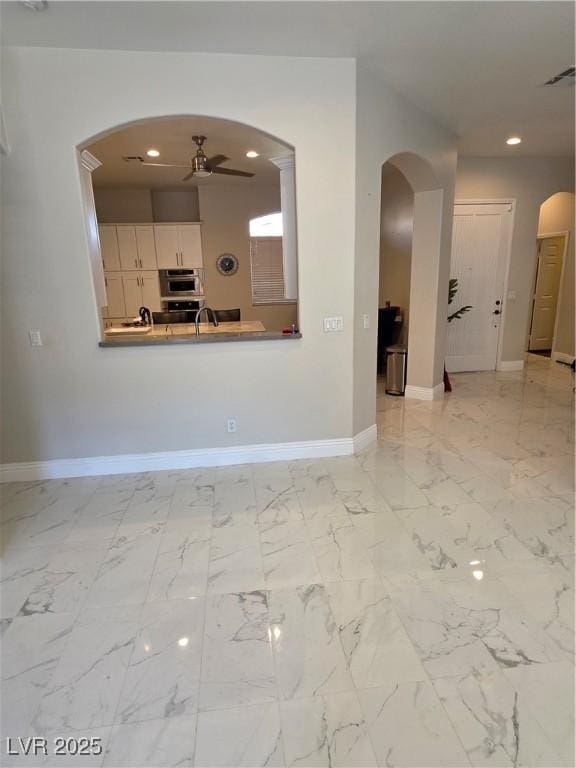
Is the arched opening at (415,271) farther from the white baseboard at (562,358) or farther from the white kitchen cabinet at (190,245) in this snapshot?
the white kitchen cabinet at (190,245)

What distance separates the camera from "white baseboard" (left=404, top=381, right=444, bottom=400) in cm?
502

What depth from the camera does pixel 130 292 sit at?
6.91 metres

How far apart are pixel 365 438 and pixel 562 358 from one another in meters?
4.83

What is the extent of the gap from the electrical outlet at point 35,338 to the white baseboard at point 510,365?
6.00 m

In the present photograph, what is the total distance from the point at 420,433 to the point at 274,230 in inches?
193

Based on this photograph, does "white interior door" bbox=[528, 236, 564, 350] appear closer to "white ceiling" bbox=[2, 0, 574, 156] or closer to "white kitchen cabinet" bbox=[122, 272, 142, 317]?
"white ceiling" bbox=[2, 0, 574, 156]

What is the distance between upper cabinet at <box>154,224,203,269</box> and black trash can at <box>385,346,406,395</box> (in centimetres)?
381

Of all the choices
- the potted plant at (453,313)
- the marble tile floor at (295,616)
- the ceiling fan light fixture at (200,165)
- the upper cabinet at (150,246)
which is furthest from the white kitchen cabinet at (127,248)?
the potted plant at (453,313)

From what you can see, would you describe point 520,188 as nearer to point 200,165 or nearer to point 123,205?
point 200,165

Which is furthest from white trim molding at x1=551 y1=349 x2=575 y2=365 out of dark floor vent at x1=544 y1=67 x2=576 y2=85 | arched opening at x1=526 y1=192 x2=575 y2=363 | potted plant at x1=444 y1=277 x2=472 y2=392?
dark floor vent at x1=544 y1=67 x2=576 y2=85

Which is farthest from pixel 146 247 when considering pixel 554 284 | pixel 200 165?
pixel 554 284

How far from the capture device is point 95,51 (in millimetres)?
2668

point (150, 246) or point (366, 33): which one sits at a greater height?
point (366, 33)

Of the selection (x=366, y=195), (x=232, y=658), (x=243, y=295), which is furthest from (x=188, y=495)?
(x=243, y=295)
